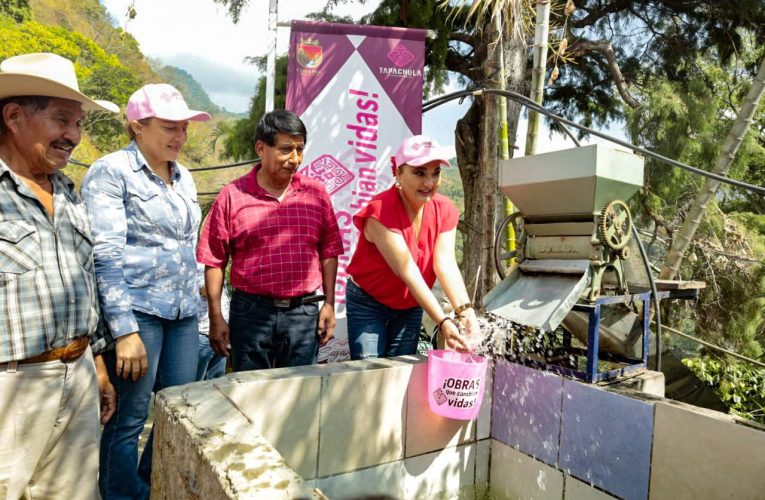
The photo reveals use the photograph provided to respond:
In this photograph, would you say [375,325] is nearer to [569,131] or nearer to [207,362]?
[207,362]

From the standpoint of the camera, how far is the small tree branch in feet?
22.2

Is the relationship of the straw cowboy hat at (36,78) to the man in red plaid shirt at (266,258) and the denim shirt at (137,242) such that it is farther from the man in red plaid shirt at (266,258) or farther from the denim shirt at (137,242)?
the man in red plaid shirt at (266,258)

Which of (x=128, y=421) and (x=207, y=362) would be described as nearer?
(x=128, y=421)

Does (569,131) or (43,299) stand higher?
(569,131)

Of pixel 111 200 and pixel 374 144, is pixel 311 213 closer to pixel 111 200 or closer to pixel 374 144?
pixel 111 200

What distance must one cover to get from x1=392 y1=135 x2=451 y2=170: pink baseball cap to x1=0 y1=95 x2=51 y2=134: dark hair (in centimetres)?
134

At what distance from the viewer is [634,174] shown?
7.87ft

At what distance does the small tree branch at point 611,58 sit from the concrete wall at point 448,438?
536 centimetres

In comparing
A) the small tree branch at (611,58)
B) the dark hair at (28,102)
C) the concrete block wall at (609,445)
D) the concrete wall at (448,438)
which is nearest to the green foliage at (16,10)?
the small tree branch at (611,58)

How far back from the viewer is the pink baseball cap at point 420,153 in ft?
7.43

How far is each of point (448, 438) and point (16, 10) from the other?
47803 millimetres

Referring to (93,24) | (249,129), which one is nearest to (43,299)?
(249,129)

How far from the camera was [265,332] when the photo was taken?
94.7 inches

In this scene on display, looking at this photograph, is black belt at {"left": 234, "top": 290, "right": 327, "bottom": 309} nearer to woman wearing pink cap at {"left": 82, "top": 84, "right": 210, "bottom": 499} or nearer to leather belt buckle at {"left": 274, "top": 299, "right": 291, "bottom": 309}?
leather belt buckle at {"left": 274, "top": 299, "right": 291, "bottom": 309}
